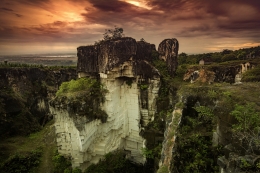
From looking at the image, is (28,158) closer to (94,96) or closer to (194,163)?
(94,96)

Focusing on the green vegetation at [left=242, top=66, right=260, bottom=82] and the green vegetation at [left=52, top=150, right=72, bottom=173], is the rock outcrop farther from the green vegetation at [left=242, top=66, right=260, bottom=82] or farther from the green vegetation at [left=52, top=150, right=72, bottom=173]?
the green vegetation at [left=52, top=150, right=72, bottom=173]

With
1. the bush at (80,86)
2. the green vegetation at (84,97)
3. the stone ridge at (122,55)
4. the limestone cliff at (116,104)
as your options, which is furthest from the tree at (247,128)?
the bush at (80,86)

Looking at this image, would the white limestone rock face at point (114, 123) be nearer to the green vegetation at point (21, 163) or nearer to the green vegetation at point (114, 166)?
the green vegetation at point (114, 166)

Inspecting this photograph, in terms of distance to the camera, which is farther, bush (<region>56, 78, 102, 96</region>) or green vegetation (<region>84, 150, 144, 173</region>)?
bush (<region>56, 78, 102, 96</region>)

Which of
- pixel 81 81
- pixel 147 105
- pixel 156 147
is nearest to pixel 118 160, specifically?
pixel 156 147

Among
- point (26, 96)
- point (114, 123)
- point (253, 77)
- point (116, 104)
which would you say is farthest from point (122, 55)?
point (26, 96)

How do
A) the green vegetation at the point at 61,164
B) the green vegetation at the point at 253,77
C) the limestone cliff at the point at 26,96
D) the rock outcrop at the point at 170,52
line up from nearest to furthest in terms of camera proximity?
the green vegetation at the point at 61,164 < the rock outcrop at the point at 170,52 < the green vegetation at the point at 253,77 < the limestone cliff at the point at 26,96

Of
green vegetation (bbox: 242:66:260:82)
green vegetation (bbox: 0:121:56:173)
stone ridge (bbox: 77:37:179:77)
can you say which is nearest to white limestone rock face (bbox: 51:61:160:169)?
stone ridge (bbox: 77:37:179:77)
